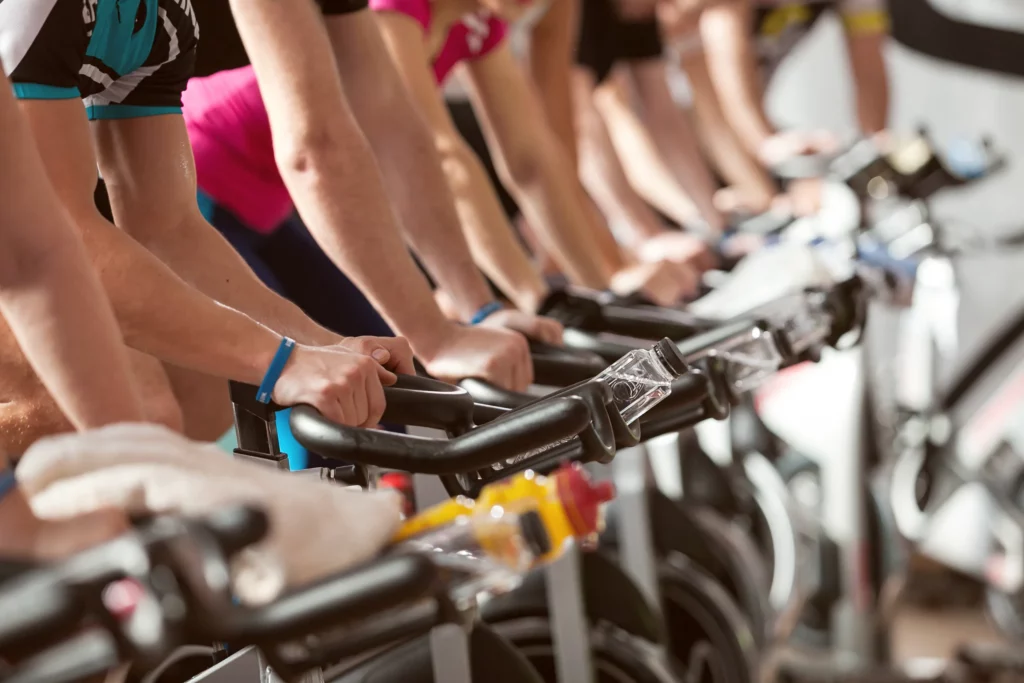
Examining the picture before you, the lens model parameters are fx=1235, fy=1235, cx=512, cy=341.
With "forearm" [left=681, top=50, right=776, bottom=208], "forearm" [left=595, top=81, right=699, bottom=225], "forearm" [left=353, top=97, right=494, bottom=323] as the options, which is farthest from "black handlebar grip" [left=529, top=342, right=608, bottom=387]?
"forearm" [left=681, top=50, right=776, bottom=208]

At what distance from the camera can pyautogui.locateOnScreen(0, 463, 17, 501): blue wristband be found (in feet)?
2.31

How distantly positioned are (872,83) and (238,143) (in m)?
3.07

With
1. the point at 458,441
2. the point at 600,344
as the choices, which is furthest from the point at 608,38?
the point at 458,441

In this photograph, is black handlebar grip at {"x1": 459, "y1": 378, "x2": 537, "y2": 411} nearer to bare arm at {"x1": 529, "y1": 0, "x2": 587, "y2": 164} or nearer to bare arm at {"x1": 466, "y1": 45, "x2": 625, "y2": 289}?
bare arm at {"x1": 466, "y1": 45, "x2": 625, "y2": 289}

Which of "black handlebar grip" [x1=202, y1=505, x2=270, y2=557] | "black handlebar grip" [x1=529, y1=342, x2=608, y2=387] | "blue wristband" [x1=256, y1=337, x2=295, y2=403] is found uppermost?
"black handlebar grip" [x1=202, y1=505, x2=270, y2=557]

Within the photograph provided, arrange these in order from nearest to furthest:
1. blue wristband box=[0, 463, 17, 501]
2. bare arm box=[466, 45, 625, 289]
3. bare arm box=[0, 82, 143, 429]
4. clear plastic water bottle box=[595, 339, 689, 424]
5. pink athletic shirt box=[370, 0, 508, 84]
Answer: blue wristband box=[0, 463, 17, 501]
bare arm box=[0, 82, 143, 429]
clear plastic water bottle box=[595, 339, 689, 424]
pink athletic shirt box=[370, 0, 508, 84]
bare arm box=[466, 45, 625, 289]

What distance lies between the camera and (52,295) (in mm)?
956

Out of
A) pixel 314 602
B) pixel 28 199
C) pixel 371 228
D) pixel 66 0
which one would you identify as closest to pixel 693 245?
pixel 371 228

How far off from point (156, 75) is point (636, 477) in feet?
4.43

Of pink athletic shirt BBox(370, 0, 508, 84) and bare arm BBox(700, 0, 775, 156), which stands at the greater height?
pink athletic shirt BBox(370, 0, 508, 84)

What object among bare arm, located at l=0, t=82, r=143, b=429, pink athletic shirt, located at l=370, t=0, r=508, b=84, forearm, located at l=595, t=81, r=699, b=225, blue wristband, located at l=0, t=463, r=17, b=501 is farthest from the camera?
forearm, located at l=595, t=81, r=699, b=225

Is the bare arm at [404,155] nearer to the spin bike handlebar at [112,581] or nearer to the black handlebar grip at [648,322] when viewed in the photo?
the black handlebar grip at [648,322]

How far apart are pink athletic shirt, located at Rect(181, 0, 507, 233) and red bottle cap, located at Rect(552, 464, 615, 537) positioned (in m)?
0.98

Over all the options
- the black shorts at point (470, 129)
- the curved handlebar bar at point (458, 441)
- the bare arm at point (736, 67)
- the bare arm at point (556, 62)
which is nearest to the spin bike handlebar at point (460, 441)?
the curved handlebar bar at point (458, 441)
